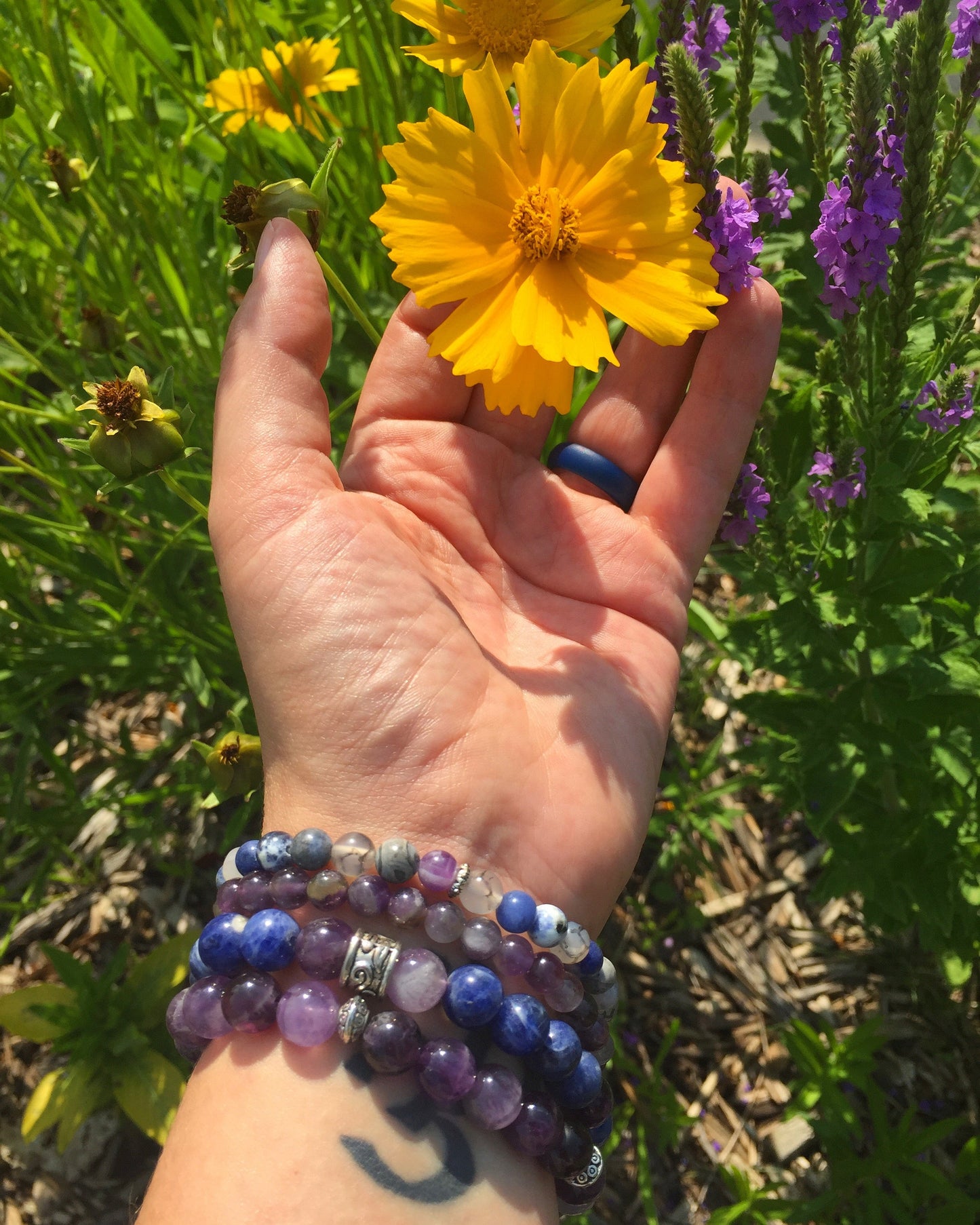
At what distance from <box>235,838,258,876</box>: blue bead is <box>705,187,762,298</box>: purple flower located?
0.93 metres

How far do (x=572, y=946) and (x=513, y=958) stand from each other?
74 millimetres

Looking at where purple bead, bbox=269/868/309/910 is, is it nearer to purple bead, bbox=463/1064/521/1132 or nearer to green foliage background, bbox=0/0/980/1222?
purple bead, bbox=463/1064/521/1132

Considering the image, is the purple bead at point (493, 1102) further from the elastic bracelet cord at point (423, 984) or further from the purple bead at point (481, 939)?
the purple bead at point (481, 939)

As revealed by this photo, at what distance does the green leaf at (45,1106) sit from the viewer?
169cm

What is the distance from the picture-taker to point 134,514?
2127 millimetres

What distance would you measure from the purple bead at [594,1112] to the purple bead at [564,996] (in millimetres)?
106

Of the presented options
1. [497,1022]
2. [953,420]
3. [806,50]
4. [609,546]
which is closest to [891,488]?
[953,420]

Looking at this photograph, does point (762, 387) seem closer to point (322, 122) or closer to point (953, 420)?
point (953, 420)

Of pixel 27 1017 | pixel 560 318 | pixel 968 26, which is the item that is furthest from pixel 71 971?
pixel 968 26

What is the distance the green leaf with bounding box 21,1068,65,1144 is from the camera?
1689 mm

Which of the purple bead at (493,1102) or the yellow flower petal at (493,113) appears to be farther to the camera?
the yellow flower petal at (493,113)

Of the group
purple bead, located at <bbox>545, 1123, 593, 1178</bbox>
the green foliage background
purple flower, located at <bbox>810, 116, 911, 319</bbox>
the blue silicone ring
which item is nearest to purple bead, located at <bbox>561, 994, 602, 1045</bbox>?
purple bead, located at <bbox>545, 1123, 593, 1178</bbox>

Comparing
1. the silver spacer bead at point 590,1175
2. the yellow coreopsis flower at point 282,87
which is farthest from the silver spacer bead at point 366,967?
the yellow coreopsis flower at point 282,87

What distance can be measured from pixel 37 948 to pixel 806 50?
2172mm
